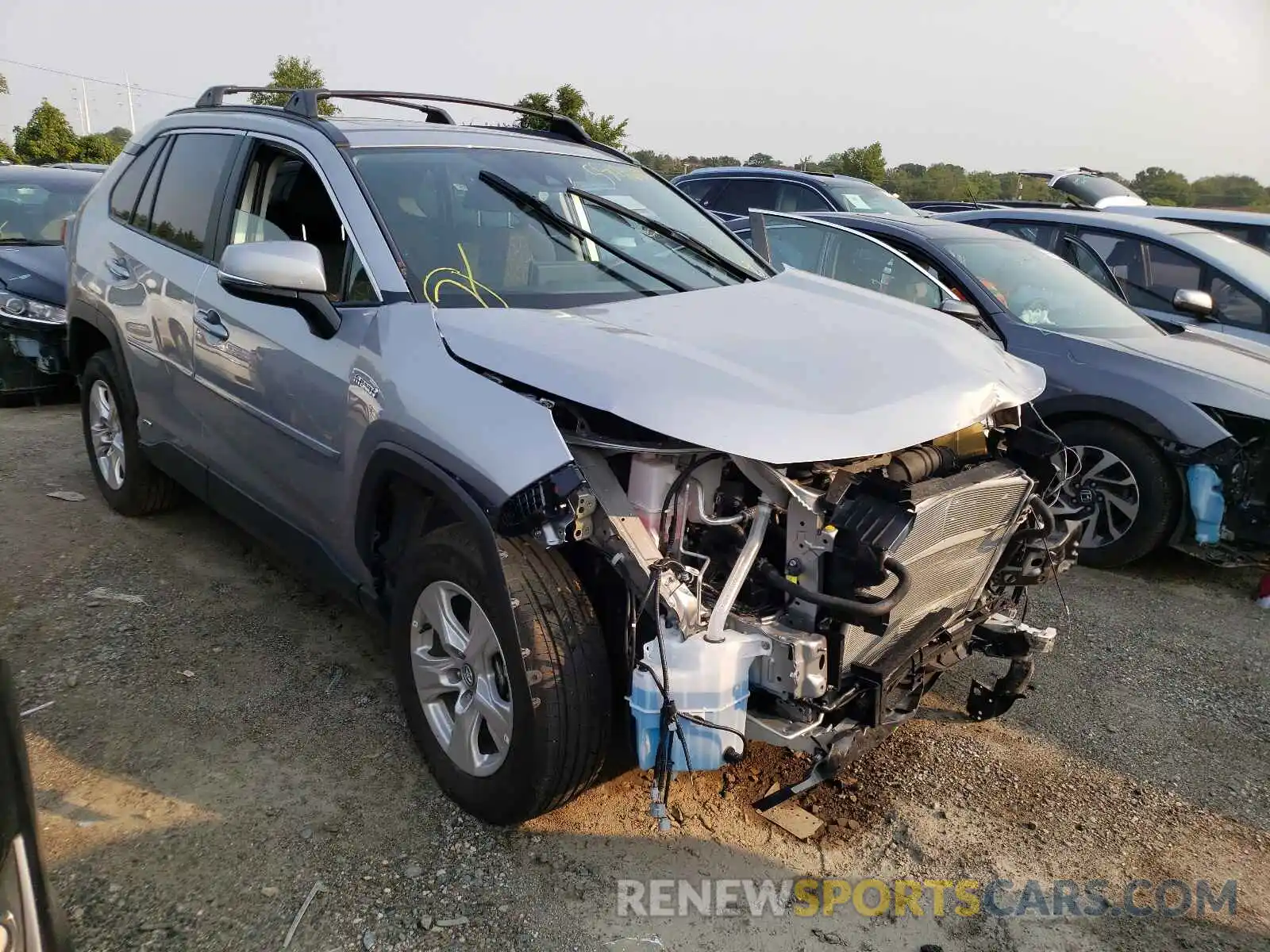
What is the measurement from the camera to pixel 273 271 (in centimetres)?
267

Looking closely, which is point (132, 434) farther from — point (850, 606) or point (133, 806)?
point (850, 606)

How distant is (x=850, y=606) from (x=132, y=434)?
12.2ft

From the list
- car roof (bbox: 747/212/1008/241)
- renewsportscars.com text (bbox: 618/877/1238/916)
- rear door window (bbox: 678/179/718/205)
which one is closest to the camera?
renewsportscars.com text (bbox: 618/877/1238/916)

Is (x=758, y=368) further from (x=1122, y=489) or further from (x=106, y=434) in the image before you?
(x=106, y=434)

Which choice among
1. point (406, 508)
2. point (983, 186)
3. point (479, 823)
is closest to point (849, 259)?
point (406, 508)

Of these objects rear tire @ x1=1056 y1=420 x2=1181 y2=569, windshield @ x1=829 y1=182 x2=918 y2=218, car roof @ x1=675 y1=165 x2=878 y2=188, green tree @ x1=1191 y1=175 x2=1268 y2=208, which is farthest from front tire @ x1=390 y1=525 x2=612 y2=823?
green tree @ x1=1191 y1=175 x2=1268 y2=208

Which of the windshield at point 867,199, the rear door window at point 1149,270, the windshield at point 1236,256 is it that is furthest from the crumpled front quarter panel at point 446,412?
the windshield at point 867,199

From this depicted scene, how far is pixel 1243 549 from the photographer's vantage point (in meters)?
4.46

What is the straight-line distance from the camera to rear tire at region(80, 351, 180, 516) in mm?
4508

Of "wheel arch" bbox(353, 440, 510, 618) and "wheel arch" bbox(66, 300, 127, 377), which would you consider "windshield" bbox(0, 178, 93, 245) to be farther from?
"wheel arch" bbox(353, 440, 510, 618)

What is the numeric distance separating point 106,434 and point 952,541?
171 inches

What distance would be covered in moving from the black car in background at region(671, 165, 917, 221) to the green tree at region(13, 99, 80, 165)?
2364cm

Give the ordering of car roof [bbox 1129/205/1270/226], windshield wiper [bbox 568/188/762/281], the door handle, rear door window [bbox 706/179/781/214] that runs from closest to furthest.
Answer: the door handle
windshield wiper [bbox 568/188/762/281]
car roof [bbox 1129/205/1270/226]
rear door window [bbox 706/179/781/214]

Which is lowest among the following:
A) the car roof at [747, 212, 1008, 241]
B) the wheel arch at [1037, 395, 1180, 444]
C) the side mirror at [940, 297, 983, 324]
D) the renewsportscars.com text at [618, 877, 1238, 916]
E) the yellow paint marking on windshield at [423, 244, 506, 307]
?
the renewsportscars.com text at [618, 877, 1238, 916]
